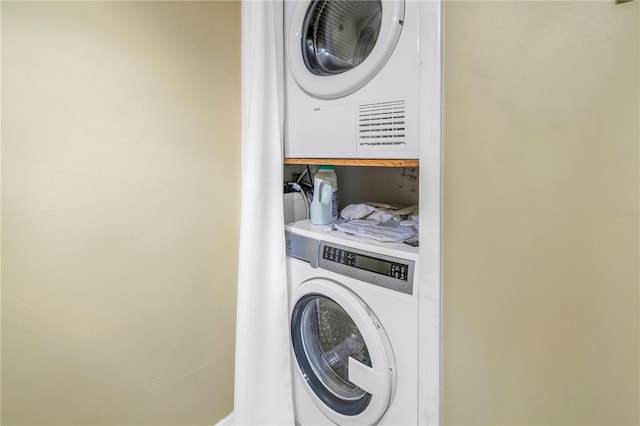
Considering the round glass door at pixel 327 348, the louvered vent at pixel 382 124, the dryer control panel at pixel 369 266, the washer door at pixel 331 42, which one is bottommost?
the round glass door at pixel 327 348

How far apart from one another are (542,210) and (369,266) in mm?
522

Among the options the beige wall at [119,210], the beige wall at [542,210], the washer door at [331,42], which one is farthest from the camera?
the washer door at [331,42]

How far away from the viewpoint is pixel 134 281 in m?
1.13

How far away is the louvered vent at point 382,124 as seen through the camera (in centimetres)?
96

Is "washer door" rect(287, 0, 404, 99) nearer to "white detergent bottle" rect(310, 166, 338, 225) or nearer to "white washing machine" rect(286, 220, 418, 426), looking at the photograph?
"white detergent bottle" rect(310, 166, 338, 225)

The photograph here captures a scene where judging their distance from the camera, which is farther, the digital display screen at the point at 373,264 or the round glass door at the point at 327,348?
the round glass door at the point at 327,348

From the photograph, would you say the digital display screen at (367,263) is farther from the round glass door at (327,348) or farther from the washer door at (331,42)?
the washer door at (331,42)

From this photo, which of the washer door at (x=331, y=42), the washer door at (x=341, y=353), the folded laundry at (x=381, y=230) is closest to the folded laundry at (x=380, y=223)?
the folded laundry at (x=381, y=230)

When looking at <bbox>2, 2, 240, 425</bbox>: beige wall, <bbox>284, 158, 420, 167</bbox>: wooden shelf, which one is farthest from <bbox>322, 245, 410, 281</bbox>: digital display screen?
<bbox>2, 2, 240, 425</bbox>: beige wall

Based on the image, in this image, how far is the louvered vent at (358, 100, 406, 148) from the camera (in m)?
0.96

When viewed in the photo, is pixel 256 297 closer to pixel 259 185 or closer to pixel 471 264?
pixel 259 185

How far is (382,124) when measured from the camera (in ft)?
3.30

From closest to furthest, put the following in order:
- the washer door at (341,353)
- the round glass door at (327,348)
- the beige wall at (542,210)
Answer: the beige wall at (542,210) < the washer door at (341,353) < the round glass door at (327,348)

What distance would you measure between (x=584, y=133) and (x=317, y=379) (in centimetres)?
120
